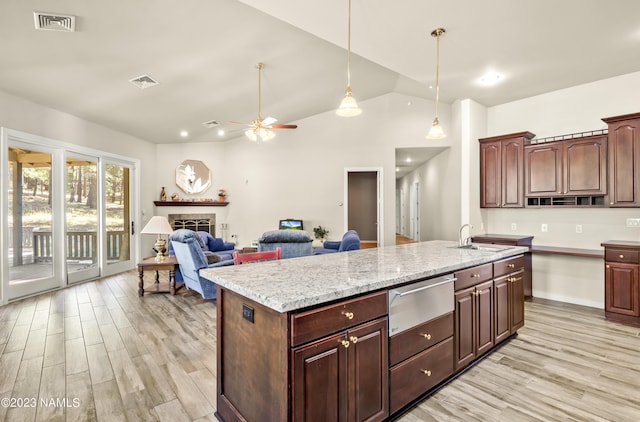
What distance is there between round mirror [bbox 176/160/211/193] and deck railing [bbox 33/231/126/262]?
5.93 feet

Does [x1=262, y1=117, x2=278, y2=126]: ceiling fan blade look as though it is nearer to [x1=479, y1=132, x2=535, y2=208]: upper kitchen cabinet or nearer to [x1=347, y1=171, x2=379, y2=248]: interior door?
[x1=479, y1=132, x2=535, y2=208]: upper kitchen cabinet

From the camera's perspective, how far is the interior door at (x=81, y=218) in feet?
16.6

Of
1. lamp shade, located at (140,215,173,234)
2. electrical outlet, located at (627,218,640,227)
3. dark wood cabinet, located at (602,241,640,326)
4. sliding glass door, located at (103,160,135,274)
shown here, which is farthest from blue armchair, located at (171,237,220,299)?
electrical outlet, located at (627,218,640,227)

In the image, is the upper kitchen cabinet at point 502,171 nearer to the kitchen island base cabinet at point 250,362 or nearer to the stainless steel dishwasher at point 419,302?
the stainless steel dishwasher at point 419,302

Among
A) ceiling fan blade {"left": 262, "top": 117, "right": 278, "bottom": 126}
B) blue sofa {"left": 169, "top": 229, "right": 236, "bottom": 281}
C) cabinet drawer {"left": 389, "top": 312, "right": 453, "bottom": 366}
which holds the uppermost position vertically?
ceiling fan blade {"left": 262, "top": 117, "right": 278, "bottom": 126}

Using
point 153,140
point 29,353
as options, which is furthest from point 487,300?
point 153,140

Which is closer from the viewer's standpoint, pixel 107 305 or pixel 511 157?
pixel 107 305

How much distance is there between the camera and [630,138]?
3.45m

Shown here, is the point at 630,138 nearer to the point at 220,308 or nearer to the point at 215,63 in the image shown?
the point at 220,308

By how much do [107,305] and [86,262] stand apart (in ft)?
6.58

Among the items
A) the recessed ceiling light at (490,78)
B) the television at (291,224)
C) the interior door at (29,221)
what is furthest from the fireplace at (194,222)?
the recessed ceiling light at (490,78)

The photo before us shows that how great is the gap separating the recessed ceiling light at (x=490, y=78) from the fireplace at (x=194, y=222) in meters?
6.30

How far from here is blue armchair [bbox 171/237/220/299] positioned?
3.77 meters

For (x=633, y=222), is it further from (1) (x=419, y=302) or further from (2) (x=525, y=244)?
(1) (x=419, y=302)
